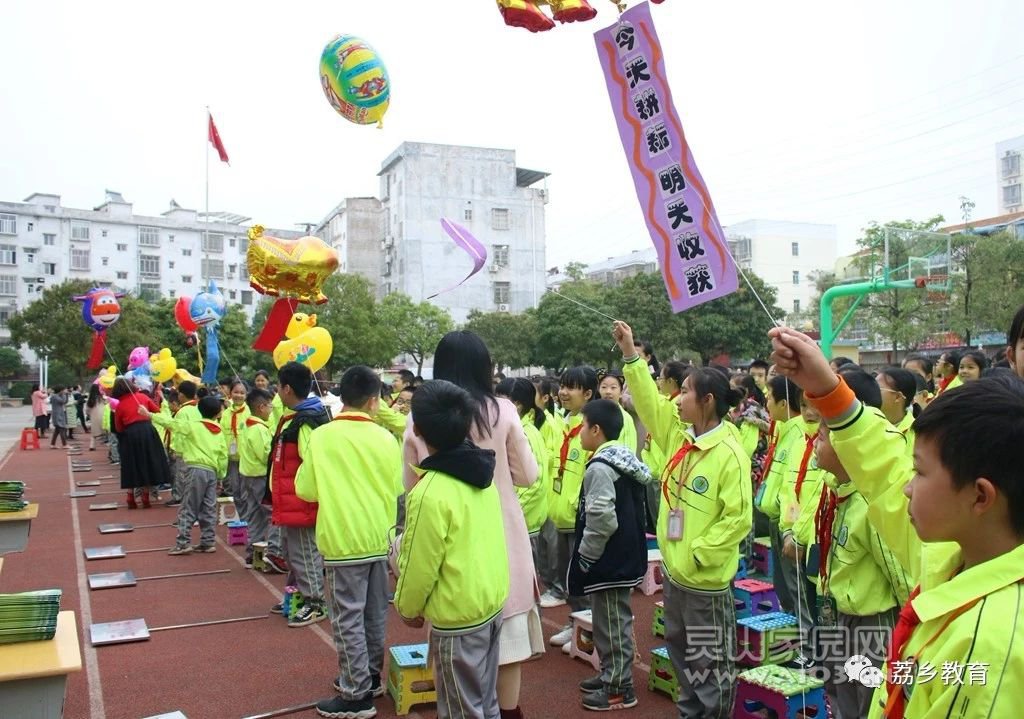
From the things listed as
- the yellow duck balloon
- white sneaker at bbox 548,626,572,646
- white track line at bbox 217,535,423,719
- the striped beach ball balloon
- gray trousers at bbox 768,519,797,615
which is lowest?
white track line at bbox 217,535,423,719

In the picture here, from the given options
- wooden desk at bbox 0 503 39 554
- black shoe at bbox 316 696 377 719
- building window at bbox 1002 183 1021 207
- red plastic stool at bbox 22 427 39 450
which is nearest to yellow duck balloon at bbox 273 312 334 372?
wooden desk at bbox 0 503 39 554

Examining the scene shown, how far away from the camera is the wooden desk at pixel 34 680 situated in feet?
8.68

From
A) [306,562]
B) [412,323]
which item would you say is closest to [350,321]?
[412,323]

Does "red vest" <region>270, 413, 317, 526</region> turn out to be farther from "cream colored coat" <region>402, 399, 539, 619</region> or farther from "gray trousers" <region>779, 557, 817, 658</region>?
"gray trousers" <region>779, 557, 817, 658</region>

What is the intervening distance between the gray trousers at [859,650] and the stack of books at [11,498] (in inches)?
180

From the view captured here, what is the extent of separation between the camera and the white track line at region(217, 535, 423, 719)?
5663 millimetres

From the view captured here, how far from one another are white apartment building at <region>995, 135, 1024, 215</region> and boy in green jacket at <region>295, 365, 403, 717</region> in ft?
210

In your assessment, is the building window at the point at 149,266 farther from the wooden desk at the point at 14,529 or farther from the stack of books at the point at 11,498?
the wooden desk at the point at 14,529

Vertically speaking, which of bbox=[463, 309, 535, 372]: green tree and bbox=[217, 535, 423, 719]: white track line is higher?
bbox=[463, 309, 535, 372]: green tree

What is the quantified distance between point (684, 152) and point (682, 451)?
1637 mm

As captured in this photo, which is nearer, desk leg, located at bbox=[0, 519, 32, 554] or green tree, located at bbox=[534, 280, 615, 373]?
desk leg, located at bbox=[0, 519, 32, 554]

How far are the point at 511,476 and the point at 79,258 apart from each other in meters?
65.4

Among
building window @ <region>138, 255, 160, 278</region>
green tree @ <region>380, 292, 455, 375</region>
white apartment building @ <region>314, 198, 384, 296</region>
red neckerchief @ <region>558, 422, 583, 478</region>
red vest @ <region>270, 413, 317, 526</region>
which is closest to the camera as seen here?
red vest @ <region>270, 413, 317, 526</region>

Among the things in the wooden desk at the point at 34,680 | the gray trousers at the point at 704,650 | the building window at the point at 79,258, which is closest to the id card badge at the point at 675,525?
the gray trousers at the point at 704,650
